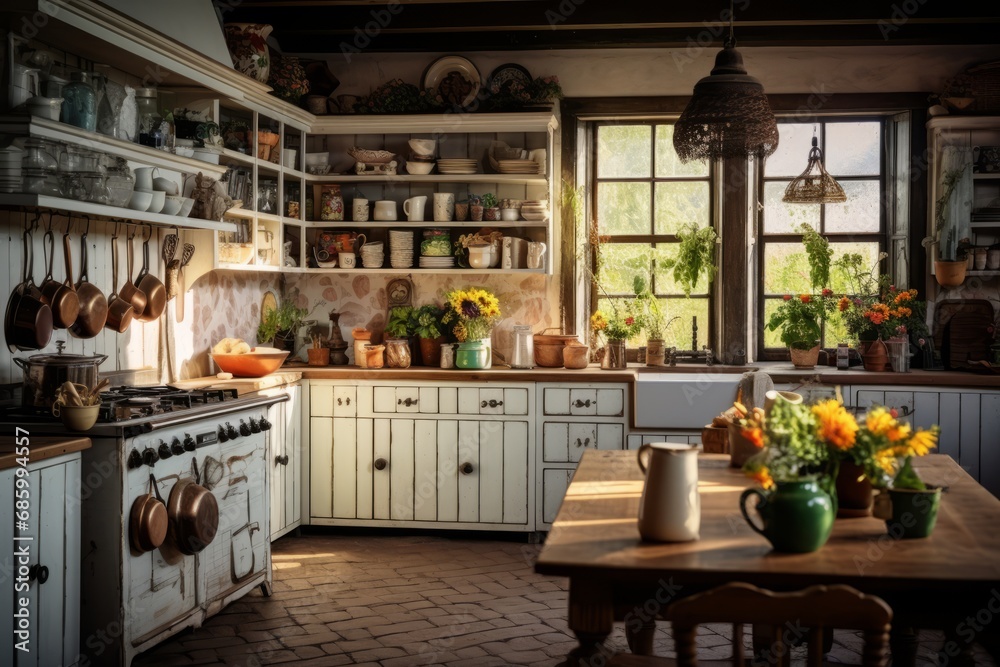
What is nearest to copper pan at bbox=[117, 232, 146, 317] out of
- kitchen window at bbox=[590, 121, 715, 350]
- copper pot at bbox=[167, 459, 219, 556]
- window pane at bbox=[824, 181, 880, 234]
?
copper pot at bbox=[167, 459, 219, 556]

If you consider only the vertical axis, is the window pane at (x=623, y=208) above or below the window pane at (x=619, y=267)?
above

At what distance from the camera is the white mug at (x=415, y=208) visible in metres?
6.34

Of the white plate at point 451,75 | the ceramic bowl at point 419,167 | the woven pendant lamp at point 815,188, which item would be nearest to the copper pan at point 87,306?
the ceramic bowl at point 419,167

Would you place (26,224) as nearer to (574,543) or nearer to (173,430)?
(173,430)

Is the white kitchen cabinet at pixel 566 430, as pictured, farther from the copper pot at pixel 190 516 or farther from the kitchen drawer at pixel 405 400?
the copper pot at pixel 190 516

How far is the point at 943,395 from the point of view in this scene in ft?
18.9

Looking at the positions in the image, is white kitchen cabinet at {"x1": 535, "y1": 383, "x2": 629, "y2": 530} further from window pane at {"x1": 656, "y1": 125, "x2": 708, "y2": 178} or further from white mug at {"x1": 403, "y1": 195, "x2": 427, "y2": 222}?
window pane at {"x1": 656, "y1": 125, "x2": 708, "y2": 178}

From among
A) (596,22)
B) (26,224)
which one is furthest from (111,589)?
(596,22)

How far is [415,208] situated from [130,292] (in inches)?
82.4

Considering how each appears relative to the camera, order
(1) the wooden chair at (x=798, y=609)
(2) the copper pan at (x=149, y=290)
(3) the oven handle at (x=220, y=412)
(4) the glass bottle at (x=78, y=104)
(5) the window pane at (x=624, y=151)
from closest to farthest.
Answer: (1) the wooden chair at (x=798, y=609) → (3) the oven handle at (x=220, y=412) → (4) the glass bottle at (x=78, y=104) → (2) the copper pan at (x=149, y=290) → (5) the window pane at (x=624, y=151)

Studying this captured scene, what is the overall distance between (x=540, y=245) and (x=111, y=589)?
3.45 m

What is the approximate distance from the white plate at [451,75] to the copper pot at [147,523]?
3.59 metres

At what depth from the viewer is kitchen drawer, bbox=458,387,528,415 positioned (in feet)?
19.5

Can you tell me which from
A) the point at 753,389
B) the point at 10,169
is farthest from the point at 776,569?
the point at 10,169
